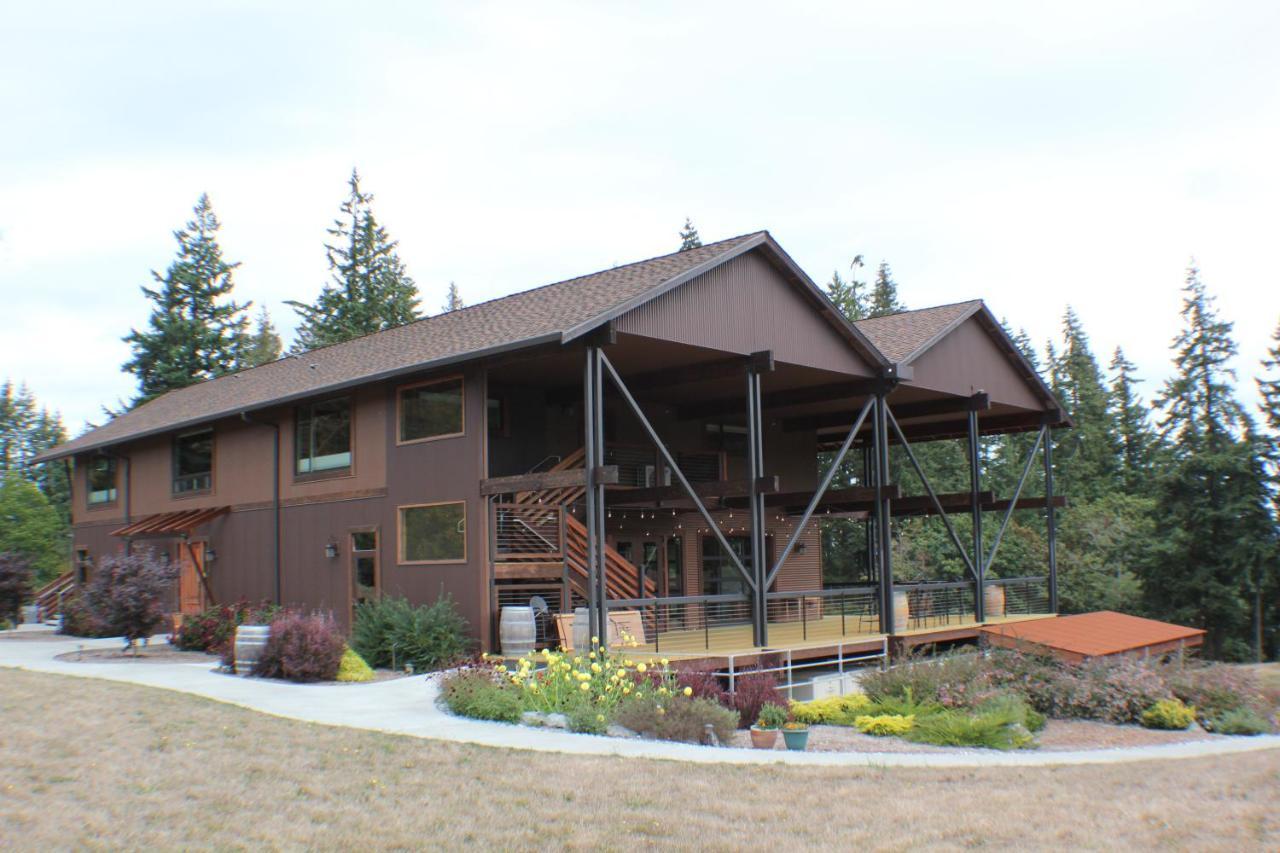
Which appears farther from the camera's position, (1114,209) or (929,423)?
(929,423)

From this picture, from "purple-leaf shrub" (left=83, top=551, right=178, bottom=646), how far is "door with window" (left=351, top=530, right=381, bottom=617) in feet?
10.6

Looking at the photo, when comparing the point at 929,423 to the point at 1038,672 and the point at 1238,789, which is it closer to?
the point at 1038,672

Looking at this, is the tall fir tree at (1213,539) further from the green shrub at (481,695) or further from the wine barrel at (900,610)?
the green shrub at (481,695)

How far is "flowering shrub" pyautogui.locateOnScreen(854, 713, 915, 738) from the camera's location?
1362 cm

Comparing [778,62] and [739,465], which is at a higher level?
[778,62]

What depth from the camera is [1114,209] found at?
2136 centimetres

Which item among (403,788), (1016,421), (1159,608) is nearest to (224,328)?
(1016,421)

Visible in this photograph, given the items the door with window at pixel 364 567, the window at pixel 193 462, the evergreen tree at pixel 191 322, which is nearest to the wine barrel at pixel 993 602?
the door with window at pixel 364 567

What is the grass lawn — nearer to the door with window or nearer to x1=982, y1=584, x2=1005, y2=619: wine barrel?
the door with window

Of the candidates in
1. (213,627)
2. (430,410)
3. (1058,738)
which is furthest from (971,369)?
(213,627)

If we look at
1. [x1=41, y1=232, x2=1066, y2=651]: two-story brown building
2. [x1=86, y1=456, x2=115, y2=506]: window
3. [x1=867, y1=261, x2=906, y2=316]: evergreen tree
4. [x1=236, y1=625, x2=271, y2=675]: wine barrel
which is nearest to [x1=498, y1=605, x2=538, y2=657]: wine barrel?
[x1=41, y1=232, x2=1066, y2=651]: two-story brown building

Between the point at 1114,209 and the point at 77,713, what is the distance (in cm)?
1851

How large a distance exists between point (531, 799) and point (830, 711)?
272 inches

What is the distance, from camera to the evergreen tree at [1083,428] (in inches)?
2074
